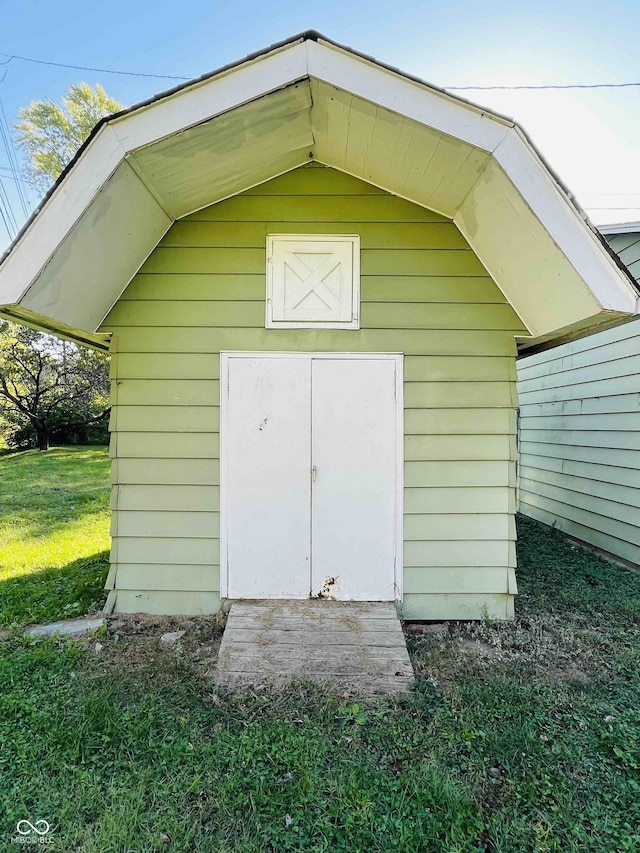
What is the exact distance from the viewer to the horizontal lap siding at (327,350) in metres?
3.29

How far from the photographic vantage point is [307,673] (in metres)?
2.56

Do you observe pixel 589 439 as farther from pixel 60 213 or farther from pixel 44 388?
pixel 44 388

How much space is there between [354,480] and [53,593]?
9.07 feet

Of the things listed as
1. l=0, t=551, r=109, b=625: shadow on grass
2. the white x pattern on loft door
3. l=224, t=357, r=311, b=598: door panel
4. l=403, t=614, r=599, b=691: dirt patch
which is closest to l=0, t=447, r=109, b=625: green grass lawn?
l=0, t=551, r=109, b=625: shadow on grass

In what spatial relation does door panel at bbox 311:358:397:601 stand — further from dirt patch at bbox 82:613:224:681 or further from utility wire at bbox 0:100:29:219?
utility wire at bbox 0:100:29:219

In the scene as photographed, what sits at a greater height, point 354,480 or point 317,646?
point 354,480

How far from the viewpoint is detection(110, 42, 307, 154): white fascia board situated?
8.00 ft

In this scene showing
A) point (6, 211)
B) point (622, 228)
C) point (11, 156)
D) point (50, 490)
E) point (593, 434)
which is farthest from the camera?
point (11, 156)

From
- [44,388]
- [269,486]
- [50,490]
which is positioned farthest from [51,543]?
[44,388]

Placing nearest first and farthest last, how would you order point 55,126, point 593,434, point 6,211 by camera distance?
point 593,434 < point 6,211 < point 55,126

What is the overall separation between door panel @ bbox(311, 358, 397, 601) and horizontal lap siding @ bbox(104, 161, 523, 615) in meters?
0.15

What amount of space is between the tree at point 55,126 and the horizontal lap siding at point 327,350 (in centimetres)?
1563

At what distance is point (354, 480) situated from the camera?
334 centimetres

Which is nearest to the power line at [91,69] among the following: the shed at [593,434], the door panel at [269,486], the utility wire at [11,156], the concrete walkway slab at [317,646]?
the utility wire at [11,156]
